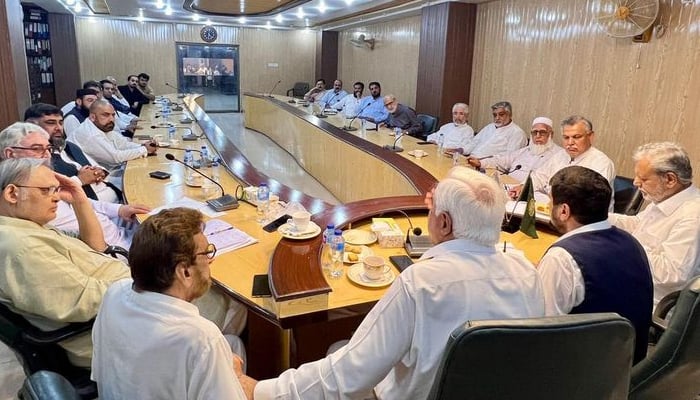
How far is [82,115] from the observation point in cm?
471

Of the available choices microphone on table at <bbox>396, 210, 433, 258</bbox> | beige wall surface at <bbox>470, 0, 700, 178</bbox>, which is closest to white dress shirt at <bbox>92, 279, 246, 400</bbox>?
microphone on table at <bbox>396, 210, 433, 258</bbox>

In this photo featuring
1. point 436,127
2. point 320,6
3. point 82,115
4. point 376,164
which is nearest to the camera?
point 376,164

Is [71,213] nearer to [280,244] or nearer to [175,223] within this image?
[280,244]

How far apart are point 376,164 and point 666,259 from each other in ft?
8.43

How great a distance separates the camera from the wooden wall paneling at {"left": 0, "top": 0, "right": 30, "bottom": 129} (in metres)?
3.20

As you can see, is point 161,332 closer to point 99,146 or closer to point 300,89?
point 99,146

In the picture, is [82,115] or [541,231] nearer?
[541,231]

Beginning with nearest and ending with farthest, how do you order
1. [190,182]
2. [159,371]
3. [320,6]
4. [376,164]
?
1. [159,371]
2. [190,182]
3. [376,164]
4. [320,6]

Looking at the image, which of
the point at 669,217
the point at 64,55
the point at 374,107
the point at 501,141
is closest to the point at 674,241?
the point at 669,217

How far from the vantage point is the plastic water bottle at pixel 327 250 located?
1.80m

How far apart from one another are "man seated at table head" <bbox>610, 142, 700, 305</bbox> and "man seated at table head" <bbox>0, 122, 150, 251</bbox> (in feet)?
8.05

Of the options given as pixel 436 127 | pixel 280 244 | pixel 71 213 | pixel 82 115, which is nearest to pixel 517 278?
pixel 280 244

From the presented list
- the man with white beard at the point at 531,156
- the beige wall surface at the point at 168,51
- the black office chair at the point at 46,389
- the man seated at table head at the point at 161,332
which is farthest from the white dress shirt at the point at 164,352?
the beige wall surface at the point at 168,51

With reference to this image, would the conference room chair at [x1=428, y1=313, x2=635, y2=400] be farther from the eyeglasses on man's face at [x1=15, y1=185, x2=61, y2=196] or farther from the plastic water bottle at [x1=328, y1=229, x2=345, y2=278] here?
the eyeglasses on man's face at [x1=15, y1=185, x2=61, y2=196]
